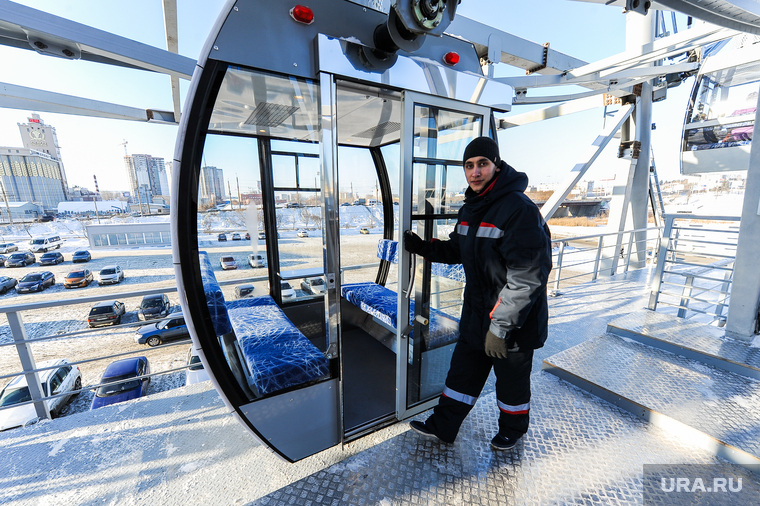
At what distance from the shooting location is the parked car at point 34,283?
14.5 m

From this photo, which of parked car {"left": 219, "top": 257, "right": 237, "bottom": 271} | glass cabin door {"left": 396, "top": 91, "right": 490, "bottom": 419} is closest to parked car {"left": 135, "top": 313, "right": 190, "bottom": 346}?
parked car {"left": 219, "top": 257, "right": 237, "bottom": 271}

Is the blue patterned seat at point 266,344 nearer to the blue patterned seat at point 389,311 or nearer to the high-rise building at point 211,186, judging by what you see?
the high-rise building at point 211,186

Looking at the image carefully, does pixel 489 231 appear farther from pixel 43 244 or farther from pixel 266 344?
pixel 43 244

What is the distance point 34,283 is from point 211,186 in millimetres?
21461

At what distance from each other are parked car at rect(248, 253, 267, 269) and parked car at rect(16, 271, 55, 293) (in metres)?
19.9

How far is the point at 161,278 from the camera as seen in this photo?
16547 mm

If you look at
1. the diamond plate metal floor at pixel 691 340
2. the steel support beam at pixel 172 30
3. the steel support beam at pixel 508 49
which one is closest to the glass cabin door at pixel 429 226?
the steel support beam at pixel 508 49

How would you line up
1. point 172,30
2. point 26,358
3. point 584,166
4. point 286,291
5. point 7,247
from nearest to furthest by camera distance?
point 26,358 → point 172,30 → point 286,291 → point 584,166 → point 7,247

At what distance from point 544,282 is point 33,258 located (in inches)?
1175

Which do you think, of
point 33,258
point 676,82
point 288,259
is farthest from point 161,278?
point 676,82

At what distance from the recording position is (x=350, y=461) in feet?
5.03

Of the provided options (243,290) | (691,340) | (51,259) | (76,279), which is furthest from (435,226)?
(51,259)

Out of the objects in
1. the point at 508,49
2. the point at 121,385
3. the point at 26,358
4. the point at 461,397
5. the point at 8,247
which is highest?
the point at 508,49

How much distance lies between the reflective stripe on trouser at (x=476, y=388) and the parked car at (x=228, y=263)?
6.47ft
